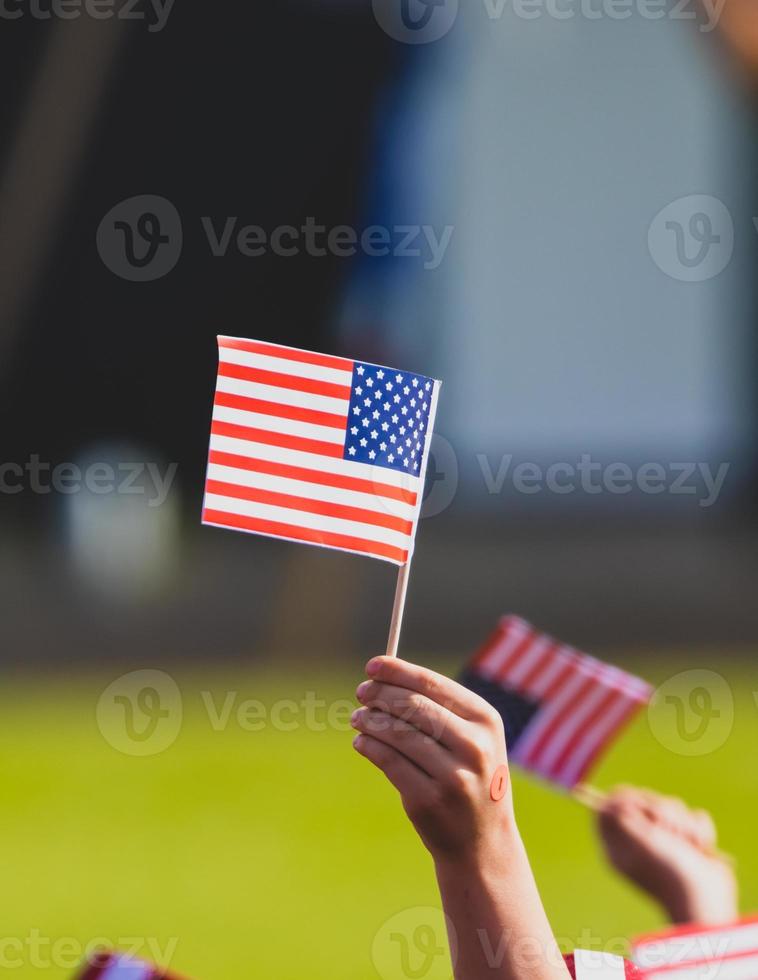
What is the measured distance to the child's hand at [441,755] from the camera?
1579 millimetres

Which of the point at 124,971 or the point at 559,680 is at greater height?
the point at 559,680

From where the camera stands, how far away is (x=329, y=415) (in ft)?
6.33

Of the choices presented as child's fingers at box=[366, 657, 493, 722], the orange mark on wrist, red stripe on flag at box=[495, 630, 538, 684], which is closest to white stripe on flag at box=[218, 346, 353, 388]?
child's fingers at box=[366, 657, 493, 722]

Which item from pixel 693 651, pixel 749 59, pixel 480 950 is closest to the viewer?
pixel 480 950

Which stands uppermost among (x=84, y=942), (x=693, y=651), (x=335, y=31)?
(x=335, y=31)

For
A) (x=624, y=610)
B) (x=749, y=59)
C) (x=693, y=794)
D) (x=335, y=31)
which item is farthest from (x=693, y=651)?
(x=335, y=31)

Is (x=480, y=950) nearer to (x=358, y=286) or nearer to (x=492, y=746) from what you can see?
(x=492, y=746)

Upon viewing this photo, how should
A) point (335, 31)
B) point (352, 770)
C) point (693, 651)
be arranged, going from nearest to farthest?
point (352, 770) → point (693, 651) → point (335, 31)

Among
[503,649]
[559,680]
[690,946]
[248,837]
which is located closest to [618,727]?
[559,680]

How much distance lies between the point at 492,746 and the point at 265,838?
5.28 m

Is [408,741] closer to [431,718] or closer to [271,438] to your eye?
[431,718]

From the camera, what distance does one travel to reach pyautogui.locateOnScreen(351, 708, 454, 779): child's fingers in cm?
158

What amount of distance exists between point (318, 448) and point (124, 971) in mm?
742

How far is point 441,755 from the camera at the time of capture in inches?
62.3
